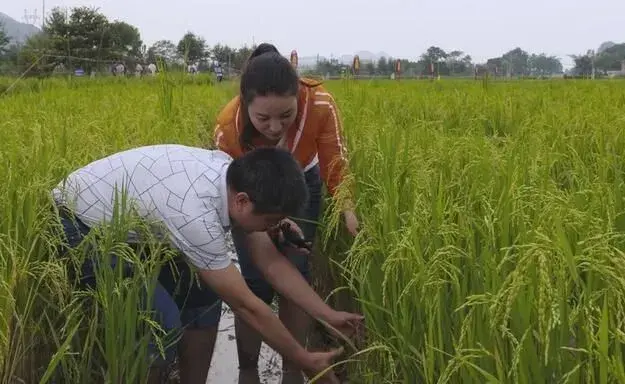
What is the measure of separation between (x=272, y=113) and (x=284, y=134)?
0.73 ft

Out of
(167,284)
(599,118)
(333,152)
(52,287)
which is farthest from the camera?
(599,118)

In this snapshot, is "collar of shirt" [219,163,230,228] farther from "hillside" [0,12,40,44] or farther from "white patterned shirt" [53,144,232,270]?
"hillside" [0,12,40,44]

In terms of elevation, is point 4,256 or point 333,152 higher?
point 333,152

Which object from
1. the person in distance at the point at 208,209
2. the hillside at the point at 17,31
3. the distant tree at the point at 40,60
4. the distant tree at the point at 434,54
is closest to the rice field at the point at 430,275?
the person in distance at the point at 208,209

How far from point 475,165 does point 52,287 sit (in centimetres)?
139

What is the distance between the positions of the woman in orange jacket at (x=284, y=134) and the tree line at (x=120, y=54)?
0.36 meters

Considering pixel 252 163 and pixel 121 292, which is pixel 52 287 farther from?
pixel 252 163

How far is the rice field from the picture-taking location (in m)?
1.29

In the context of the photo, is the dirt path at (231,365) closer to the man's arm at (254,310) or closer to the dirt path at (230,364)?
the dirt path at (230,364)

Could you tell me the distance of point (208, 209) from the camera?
187 cm

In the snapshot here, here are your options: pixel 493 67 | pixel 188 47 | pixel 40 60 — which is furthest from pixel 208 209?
pixel 493 67

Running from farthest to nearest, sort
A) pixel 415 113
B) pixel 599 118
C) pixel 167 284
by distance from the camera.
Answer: pixel 415 113
pixel 599 118
pixel 167 284

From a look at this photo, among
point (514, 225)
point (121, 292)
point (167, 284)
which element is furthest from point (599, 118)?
point (121, 292)

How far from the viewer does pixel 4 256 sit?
1854 mm
